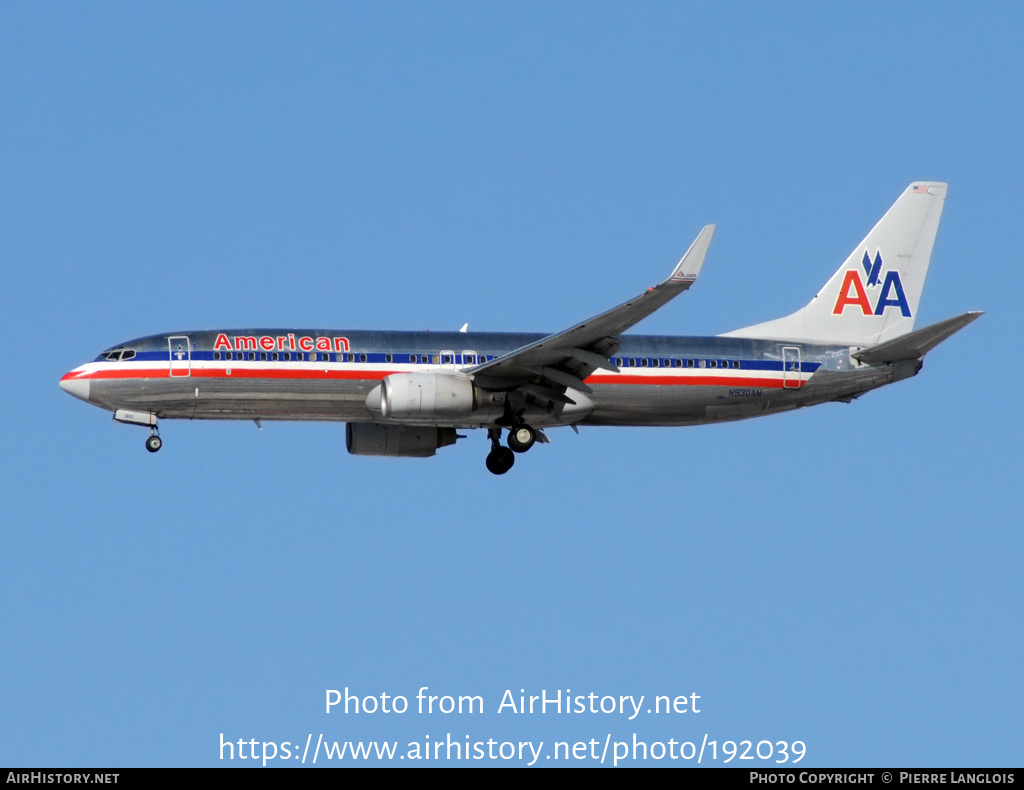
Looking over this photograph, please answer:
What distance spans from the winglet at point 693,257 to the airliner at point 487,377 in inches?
78.6

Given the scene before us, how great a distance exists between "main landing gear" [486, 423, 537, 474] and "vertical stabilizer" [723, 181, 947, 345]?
8.14 m

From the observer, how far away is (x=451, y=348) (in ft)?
157

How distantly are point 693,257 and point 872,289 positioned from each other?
14.6 m

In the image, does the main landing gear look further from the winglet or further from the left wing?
the winglet

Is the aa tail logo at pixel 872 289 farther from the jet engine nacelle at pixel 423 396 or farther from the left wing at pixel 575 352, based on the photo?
the jet engine nacelle at pixel 423 396

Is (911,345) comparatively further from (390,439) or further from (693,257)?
(390,439)

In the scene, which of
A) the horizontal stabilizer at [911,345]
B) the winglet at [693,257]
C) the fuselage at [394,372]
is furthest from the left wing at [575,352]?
the horizontal stabilizer at [911,345]

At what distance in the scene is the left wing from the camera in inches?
1625

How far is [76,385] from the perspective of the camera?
4634 centimetres
